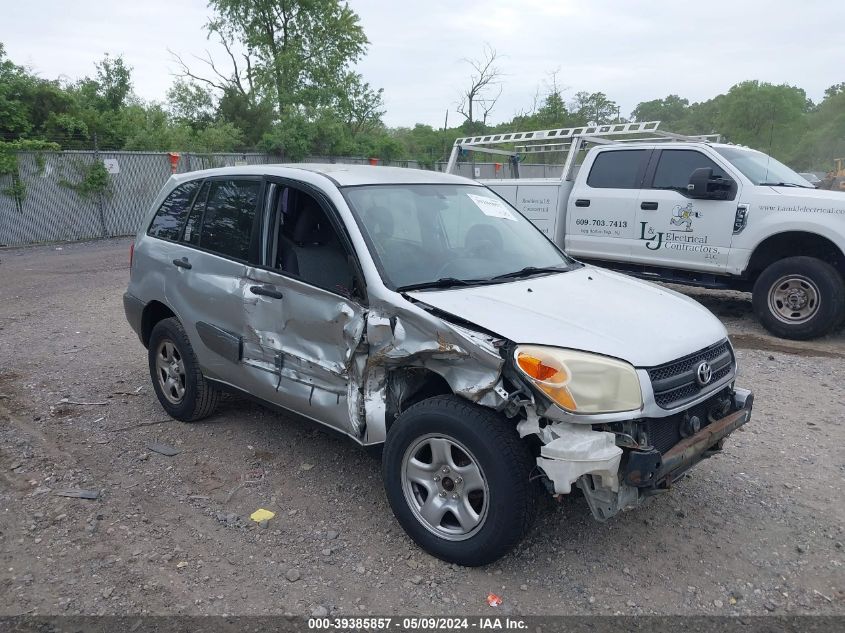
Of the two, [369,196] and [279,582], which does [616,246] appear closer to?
[369,196]

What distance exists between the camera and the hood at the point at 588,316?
296 centimetres

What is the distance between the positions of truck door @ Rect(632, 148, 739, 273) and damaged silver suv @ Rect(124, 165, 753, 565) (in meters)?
3.83

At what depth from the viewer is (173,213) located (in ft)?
16.3

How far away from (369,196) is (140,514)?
2.17 m

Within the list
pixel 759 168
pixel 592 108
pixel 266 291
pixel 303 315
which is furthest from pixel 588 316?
pixel 592 108

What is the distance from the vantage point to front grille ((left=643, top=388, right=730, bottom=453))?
2.99 metres

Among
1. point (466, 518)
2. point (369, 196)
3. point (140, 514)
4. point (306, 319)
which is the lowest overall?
point (140, 514)

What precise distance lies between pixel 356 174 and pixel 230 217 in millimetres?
928

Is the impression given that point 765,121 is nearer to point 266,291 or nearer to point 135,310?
point 135,310

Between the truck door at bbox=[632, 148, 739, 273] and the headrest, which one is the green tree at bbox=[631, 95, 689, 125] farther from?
the headrest

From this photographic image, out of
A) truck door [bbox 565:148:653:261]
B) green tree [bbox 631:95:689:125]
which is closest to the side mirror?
truck door [bbox 565:148:653:261]

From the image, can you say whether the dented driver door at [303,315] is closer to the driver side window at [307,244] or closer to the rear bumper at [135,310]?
the driver side window at [307,244]

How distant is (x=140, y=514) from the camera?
3693 millimetres

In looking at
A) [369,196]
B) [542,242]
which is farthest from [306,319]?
[542,242]
